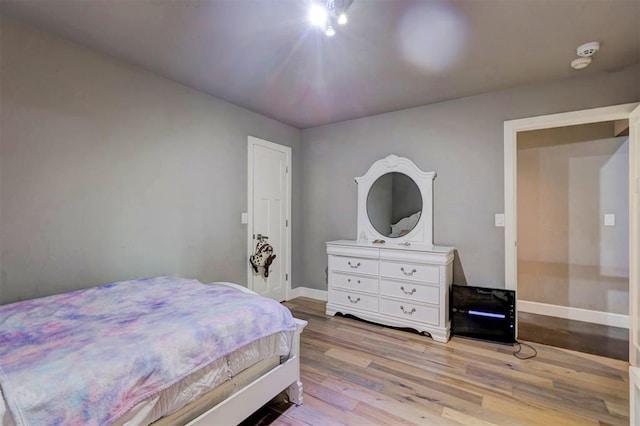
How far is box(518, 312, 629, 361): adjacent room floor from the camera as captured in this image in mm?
2605

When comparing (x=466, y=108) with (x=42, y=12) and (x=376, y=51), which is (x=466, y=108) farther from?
(x=42, y=12)

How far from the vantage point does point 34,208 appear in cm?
195

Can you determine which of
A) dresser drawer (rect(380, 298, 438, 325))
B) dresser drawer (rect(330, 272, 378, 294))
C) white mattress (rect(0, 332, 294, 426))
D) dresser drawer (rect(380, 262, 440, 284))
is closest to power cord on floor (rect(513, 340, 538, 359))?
dresser drawer (rect(380, 298, 438, 325))

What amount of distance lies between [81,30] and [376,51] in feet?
6.70

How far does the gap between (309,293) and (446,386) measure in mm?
2391

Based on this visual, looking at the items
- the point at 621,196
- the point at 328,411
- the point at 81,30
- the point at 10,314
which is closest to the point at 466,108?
the point at 621,196

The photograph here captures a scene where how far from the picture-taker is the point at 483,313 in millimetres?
2809

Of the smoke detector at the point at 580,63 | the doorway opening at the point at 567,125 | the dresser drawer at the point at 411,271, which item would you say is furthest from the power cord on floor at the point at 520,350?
the smoke detector at the point at 580,63

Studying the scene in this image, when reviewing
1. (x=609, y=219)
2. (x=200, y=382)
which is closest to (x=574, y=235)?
(x=609, y=219)

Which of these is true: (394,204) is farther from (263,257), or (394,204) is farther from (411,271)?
(263,257)

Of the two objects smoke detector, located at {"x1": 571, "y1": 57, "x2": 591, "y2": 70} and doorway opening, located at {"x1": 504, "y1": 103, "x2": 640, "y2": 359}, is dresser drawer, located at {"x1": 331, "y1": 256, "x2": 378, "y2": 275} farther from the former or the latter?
smoke detector, located at {"x1": 571, "y1": 57, "x2": 591, "y2": 70}

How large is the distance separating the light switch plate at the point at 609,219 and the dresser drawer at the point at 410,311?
7.02 feet

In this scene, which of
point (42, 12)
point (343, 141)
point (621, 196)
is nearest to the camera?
point (42, 12)

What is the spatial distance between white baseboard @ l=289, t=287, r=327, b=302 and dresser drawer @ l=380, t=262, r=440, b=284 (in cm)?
123
